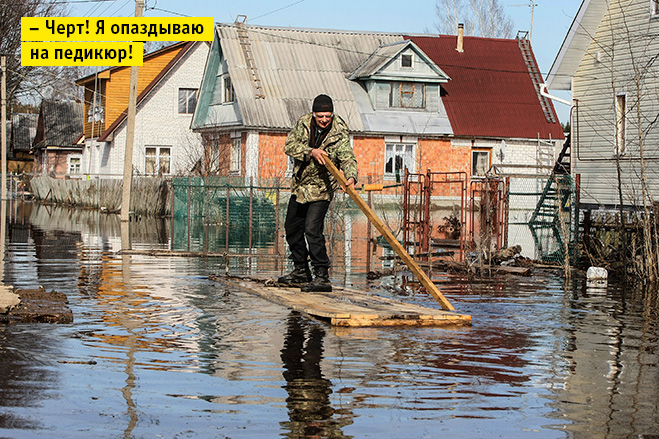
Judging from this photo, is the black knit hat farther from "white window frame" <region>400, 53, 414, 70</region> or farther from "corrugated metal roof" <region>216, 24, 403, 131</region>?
"white window frame" <region>400, 53, 414, 70</region>

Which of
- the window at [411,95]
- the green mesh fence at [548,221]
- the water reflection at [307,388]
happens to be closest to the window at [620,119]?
the green mesh fence at [548,221]

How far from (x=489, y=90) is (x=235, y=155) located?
42.5 feet

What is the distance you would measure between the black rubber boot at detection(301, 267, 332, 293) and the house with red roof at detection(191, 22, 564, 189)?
26.3m

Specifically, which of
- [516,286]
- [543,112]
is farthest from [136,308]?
[543,112]

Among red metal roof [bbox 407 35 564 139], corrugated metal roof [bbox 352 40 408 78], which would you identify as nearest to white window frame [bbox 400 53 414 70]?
corrugated metal roof [bbox 352 40 408 78]

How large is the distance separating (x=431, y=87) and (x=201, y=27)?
11345mm

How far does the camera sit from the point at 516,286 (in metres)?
14.2

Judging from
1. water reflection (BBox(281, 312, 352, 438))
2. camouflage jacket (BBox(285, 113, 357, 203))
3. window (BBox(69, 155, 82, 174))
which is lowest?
water reflection (BBox(281, 312, 352, 438))

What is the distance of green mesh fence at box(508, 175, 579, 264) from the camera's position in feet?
60.1

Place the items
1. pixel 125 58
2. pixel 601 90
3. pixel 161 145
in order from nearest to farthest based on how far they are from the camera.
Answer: pixel 601 90 < pixel 125 58 < pixel 161 145

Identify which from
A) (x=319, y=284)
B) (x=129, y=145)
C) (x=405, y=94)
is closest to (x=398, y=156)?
(x=405, y=94)

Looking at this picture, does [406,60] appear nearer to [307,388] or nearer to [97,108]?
[97,108]

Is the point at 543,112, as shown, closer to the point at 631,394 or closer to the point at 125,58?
the point at 125,58

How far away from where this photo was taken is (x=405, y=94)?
41.8 m
